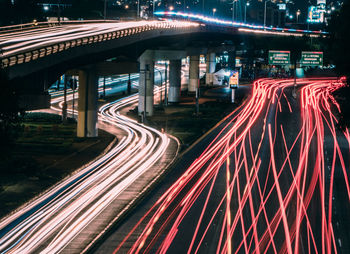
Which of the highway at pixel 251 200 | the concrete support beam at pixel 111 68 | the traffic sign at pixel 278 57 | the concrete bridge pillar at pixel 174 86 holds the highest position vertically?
the traffic sign at pixel 278 57

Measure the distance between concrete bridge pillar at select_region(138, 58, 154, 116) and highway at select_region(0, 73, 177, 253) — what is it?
64.8ft

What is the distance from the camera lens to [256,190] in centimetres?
2908

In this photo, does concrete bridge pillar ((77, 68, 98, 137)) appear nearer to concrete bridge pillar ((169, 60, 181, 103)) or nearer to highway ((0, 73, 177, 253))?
highway ((0, 73, 177, 253))

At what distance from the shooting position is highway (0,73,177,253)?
67.1 ft

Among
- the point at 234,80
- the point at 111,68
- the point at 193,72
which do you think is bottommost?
the point at 234,80

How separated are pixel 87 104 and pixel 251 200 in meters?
22.3

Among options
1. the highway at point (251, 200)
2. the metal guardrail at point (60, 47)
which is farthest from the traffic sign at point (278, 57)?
the metal guardrail at point (60, 47)

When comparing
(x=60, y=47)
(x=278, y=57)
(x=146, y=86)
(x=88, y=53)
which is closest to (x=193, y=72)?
(x=278, y=57)

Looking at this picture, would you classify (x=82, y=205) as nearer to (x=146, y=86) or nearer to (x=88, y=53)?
(x=88, y=53)

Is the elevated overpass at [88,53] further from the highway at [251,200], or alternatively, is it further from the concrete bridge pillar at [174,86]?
the highway at [251,200]

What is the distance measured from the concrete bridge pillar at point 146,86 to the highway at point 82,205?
1975 centimetres

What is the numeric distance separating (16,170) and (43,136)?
1244 cm

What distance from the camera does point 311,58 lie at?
3536 inches

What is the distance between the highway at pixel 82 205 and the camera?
67.1ft
